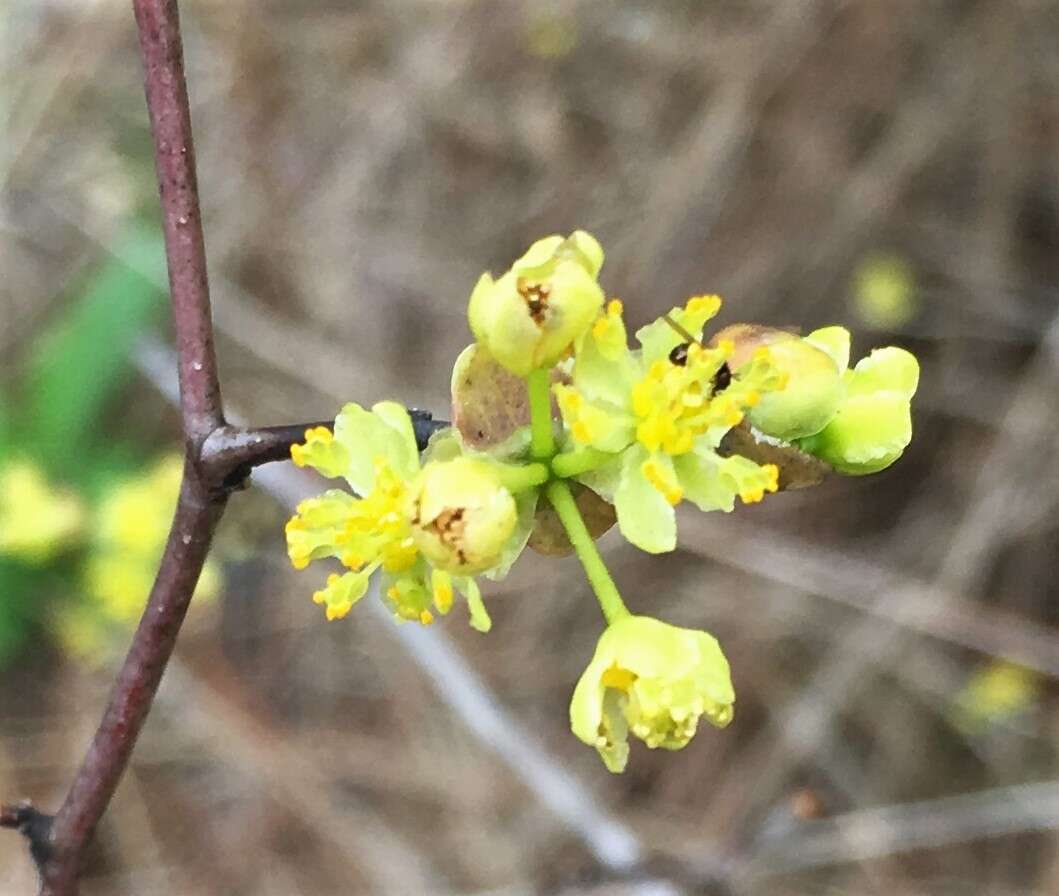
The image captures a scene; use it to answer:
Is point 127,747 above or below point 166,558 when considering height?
below

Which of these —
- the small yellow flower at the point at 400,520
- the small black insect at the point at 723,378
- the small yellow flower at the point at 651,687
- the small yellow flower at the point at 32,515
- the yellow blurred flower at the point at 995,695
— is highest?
the small black insect at the point at 723,378

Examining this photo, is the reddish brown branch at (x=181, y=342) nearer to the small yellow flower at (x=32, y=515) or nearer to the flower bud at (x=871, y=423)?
the flower bud at (x=871, y=423)

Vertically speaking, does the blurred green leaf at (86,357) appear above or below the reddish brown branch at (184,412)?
below

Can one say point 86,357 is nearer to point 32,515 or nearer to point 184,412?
point 32,515

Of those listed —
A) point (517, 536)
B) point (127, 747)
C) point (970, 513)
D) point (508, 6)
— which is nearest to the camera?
point (517, 536)

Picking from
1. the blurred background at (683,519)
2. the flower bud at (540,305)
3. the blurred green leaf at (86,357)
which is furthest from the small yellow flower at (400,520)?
the blurred background at (683,519)

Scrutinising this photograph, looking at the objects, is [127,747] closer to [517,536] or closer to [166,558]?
[166,558]

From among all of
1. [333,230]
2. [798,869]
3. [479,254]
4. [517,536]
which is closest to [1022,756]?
[798,869]

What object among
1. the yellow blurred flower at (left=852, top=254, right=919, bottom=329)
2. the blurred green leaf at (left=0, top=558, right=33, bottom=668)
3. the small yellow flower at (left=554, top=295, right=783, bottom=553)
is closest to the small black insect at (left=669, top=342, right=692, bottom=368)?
the small yellow flower at (left=554, top=295, right=783, bottom=553)
